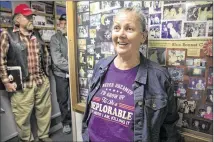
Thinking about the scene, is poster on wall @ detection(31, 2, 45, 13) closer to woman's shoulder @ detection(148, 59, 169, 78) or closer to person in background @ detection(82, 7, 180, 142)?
person in background @ detection(82, 7, 180, 142)

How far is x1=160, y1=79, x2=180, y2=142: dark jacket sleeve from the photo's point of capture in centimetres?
86

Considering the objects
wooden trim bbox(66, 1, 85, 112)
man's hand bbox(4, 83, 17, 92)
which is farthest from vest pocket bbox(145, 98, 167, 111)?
man's hand bbox(4, 83, 17, 92)

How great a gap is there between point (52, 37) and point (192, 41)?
6.48 feet

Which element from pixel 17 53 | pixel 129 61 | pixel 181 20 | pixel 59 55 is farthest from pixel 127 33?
pixel 59 55

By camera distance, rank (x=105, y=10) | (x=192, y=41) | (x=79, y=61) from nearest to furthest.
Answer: (x=192, y=41) < (x=105, y=10) < (x=79, y=61)

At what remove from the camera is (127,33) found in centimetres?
87

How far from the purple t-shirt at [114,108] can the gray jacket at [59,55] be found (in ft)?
5.04

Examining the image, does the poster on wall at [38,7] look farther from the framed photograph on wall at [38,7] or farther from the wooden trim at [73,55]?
the wooden trim at [73,55]

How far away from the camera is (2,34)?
6.32ft

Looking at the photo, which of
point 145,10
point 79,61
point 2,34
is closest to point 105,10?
point 145,10

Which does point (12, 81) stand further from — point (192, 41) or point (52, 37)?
point (192, 41)

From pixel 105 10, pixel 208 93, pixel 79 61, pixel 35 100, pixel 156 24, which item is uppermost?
pixel 105 10

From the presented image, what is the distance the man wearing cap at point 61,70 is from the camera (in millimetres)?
2451

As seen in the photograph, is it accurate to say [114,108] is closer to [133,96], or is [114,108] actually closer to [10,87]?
[133,96]
